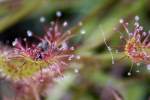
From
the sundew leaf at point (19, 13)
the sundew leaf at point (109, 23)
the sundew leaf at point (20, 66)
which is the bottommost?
the sundew leaf at point (20, 66)

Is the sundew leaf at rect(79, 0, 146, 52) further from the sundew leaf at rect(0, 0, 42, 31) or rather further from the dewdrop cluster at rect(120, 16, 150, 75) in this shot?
the dewdrop cluster at rect(120, 16, 150, 75)

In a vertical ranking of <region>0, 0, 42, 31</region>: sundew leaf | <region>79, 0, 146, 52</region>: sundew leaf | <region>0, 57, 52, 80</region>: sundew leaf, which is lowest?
<region>0, 57, 52, 80</region>: sundew leaf

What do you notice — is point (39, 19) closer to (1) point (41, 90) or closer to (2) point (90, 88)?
(2) point (90, 88)

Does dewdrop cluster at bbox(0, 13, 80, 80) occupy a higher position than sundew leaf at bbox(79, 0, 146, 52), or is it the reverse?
sundew leaf at bbox(79, 0, 146, 52)

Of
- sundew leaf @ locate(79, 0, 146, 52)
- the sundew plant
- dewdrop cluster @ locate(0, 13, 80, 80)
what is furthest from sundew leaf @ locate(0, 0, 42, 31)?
dewdrop cluster @ locate(0, 13, 80, 80)

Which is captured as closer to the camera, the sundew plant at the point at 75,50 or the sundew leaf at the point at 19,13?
the sundew plant at the point at 75,50

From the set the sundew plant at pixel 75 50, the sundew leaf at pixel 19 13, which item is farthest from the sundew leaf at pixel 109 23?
the sundew leaf at pixel 19 13

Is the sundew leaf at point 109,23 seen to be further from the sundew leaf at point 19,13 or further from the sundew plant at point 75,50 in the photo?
the sundew leaf at point 19,13
